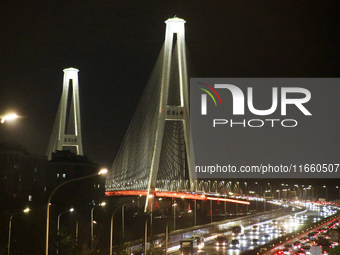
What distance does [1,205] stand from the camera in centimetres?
2862

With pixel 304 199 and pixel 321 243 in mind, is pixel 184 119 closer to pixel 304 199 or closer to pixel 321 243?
pixel 321 243

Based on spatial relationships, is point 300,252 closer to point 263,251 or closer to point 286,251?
point 286,251

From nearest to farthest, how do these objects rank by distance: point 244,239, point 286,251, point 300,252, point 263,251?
1. point 263,251
2. point 300,252
3. point 286,251
4. point 244,239

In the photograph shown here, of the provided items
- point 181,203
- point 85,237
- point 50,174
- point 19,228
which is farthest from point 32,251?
point 181,203

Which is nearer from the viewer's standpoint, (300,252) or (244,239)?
(300,252)

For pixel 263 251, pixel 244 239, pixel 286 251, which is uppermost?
pixel 263 251

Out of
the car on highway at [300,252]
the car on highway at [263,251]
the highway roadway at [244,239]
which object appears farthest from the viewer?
the highway roadway at [244,239]

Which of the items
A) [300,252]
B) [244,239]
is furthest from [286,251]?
[244,239]

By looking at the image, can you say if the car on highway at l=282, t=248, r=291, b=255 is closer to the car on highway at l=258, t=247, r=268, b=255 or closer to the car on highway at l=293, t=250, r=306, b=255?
the car on highway at l=293, t=250, r=306, b=255

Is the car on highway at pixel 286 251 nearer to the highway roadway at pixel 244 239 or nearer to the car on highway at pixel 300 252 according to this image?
the car on highway at pixel 300 252

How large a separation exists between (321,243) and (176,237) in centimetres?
616

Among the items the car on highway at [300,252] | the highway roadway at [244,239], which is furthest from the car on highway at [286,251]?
the highway roadway at [244,239]

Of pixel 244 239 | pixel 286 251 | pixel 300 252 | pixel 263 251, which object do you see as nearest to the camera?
pixel 263 251

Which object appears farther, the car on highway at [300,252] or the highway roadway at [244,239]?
the highway roadway at [244,239]
